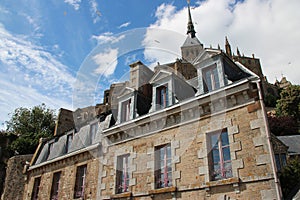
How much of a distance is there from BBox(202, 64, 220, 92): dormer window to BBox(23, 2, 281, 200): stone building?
0.10 ft

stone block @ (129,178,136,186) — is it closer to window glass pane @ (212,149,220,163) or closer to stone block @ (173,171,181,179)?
stone block @ (173,171,181,179)

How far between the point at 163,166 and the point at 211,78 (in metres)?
3.06

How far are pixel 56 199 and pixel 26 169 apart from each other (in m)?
3.85

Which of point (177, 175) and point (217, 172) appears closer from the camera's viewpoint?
point (217, 172)

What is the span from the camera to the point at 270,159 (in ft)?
18.5

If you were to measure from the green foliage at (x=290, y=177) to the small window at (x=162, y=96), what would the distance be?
12.9 ft

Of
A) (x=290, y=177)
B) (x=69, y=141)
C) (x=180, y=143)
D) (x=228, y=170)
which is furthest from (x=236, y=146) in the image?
(x=69, y=141)

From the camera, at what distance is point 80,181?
1001 cm

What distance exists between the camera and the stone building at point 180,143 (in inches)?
236

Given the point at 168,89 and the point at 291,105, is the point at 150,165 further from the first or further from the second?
the point at 291,105

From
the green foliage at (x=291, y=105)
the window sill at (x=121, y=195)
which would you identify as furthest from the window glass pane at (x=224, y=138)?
the green foliage at (x=291, y=105)

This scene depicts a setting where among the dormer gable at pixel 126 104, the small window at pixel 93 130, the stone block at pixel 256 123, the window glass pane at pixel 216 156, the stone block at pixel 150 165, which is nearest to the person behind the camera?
the stone block at pixel 256 123

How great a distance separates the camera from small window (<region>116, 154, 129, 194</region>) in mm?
8304

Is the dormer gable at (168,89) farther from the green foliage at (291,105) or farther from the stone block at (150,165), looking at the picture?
the green foliage at (291,105)
